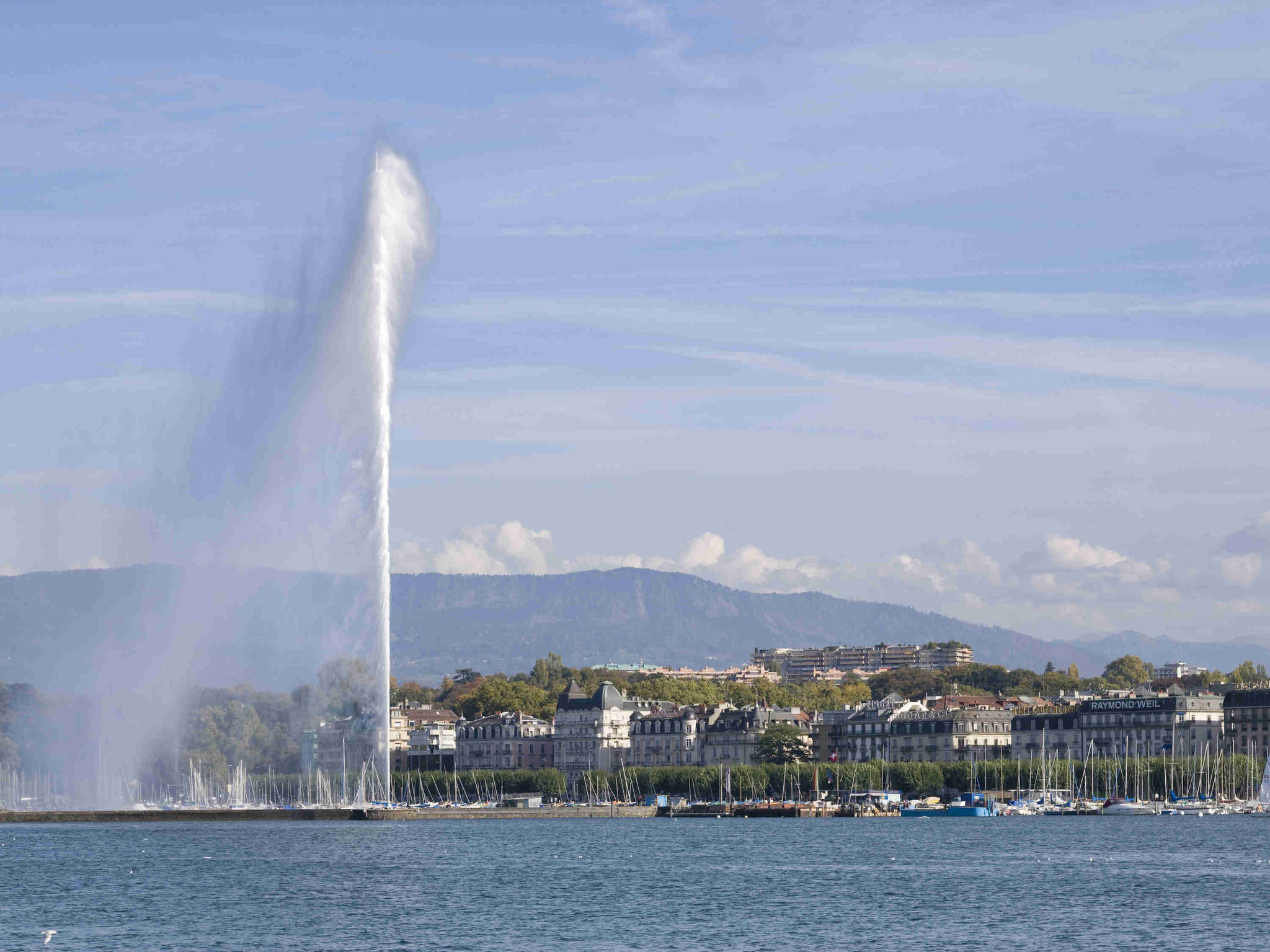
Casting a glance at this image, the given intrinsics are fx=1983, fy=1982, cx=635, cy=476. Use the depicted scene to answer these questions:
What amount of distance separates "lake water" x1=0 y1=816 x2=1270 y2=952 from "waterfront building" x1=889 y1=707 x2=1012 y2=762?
58.5 metres

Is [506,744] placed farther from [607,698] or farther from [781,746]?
[781,746]

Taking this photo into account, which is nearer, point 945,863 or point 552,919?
point 552,919

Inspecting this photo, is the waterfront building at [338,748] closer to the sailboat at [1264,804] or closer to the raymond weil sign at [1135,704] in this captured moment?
the sailboat at [1264,804]

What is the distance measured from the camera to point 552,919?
5444cm

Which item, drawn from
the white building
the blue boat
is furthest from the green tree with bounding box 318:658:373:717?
the white building

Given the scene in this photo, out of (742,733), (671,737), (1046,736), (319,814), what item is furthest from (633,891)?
(671,737)

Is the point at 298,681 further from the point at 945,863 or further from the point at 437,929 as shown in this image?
the point at 437,929

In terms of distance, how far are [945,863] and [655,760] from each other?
104392mm

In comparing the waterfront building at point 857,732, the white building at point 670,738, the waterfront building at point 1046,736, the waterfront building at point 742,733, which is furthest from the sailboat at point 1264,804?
the white building at point 670,738

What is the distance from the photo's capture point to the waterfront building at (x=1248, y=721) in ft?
513

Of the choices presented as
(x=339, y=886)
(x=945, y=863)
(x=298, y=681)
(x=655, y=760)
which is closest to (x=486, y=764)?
(x=655, y=760)

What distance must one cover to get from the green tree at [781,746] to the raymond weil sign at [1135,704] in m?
23.8

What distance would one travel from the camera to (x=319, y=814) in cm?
11056

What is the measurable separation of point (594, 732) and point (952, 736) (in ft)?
126
